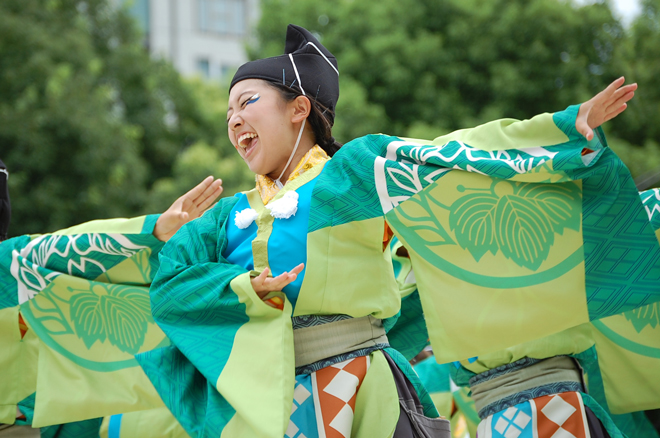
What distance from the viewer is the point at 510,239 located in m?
1.85

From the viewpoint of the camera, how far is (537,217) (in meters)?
1.84

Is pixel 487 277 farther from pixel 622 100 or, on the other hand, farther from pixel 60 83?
pixel 60 83

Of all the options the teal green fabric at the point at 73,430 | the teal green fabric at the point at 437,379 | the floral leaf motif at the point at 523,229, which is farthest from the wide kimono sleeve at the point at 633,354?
the teal green fabric at the point at 73,430

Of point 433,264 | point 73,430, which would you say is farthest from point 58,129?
point 433,264

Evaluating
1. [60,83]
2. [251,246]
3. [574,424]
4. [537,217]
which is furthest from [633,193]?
[60,83]

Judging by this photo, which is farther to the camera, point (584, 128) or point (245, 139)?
point (245, 139)

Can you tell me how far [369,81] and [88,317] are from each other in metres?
6.62

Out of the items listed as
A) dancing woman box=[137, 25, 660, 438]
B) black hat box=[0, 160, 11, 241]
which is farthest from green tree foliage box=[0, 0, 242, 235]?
dancing woman box=[137, 25, 660, 438]

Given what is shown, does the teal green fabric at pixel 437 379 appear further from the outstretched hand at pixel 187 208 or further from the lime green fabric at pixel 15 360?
the lime green fabric at pixel 15 360

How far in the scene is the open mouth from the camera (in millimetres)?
2135

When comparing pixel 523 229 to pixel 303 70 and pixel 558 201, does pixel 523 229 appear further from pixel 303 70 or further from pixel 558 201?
pixel 303 70

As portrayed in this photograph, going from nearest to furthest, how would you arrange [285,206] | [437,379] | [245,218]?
[285,206] → [245,218] → [437,379]

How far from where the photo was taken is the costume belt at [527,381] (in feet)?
7.89

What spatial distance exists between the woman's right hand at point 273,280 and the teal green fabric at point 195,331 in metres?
0.08
